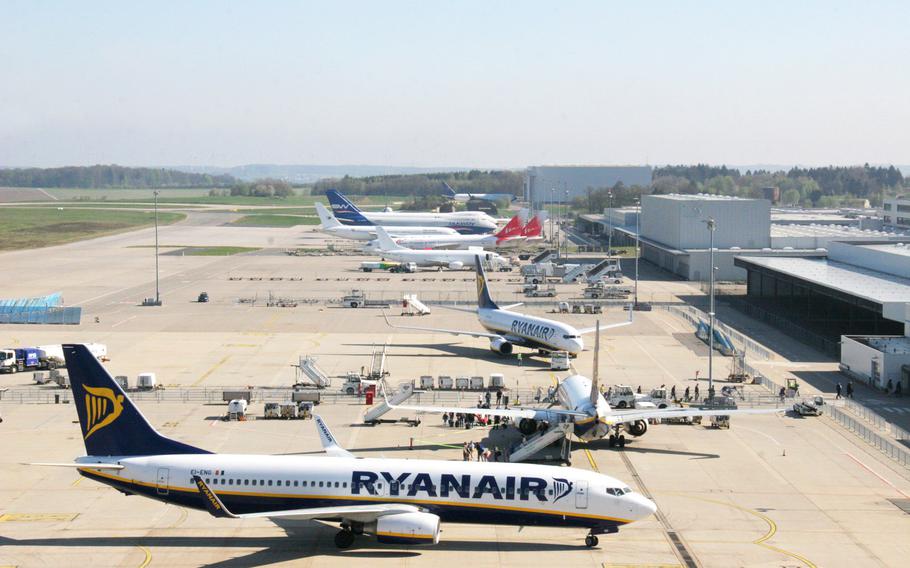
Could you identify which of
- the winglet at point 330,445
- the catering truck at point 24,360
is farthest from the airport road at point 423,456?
the winglet at point 330,445

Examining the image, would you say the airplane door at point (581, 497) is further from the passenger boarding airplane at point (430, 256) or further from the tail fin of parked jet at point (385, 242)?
the tail fin of parked jet at point (385, 242)

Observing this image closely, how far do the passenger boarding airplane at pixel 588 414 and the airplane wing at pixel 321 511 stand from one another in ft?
39.6

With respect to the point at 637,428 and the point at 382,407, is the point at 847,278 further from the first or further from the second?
the point at 382,407

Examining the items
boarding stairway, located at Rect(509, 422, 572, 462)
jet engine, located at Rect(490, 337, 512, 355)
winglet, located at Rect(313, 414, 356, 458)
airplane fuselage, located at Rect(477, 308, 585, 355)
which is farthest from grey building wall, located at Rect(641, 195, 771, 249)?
winglet, located at Rect(313, 414, 356, 458)

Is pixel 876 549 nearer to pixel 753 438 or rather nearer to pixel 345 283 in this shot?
pixel 753 438

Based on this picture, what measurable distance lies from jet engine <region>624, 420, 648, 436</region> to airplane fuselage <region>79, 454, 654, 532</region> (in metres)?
18.4

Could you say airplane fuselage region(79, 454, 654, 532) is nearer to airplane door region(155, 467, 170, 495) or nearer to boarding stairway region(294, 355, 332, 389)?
airplane door region(155, 467, 170, 495)

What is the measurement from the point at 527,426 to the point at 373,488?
19.6 meters

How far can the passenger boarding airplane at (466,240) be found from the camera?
19336 centimetres

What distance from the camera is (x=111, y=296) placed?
130m

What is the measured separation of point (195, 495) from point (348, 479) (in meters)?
6.20

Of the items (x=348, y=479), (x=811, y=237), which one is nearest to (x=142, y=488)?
(x=348, y=479)

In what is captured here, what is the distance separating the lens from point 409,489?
4225cm

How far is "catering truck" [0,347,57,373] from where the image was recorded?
273 feet
